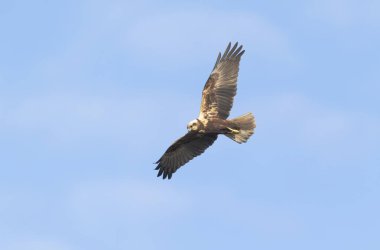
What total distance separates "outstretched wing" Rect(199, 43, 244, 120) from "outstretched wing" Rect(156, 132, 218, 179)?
0.86 m

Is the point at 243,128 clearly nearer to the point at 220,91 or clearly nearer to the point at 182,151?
the point at 220,91

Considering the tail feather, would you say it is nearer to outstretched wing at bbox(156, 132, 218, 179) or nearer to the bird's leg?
the bird's leg

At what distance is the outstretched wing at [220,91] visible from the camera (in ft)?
75.5

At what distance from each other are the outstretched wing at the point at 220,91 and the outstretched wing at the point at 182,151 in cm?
86

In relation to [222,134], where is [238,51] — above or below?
above

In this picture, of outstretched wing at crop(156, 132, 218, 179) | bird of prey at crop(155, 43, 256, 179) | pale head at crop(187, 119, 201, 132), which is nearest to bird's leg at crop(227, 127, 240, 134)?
bird of prey at crop(155, 43, 256, 179)

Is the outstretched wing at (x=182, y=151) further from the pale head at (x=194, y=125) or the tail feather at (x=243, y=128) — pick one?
the tail feather at (x=243, y=128)

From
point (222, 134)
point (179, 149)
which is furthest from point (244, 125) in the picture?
point (179, 149)

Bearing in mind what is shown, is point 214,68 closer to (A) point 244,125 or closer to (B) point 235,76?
(B) point 235,76

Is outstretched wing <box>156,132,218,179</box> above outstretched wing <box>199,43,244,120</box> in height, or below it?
below

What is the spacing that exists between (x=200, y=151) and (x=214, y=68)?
2.65 meters

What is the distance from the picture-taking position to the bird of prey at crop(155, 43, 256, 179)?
22453mm

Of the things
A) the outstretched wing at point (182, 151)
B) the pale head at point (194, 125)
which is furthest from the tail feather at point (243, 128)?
the outstretched wing at point (182, 151)

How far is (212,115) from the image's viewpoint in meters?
23.0
